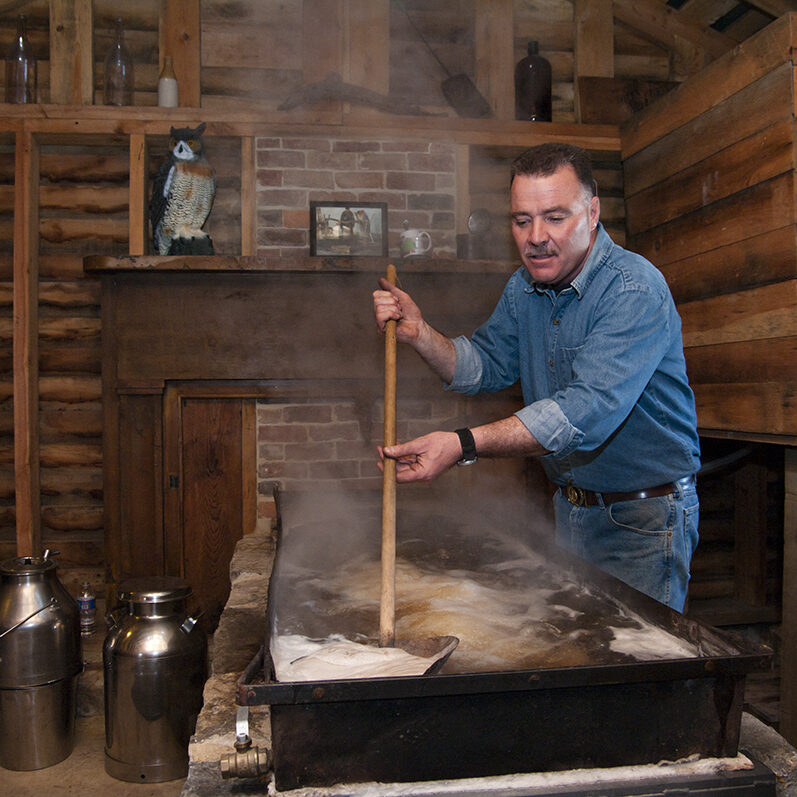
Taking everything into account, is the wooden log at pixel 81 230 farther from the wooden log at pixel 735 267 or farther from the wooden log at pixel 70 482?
the wooden log at pixel 735 267

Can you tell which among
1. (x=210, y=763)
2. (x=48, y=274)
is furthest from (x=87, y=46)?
(x=210, y=763)

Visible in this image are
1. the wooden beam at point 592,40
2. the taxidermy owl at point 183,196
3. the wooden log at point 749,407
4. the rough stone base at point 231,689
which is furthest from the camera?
the wooden beam at point 592,40

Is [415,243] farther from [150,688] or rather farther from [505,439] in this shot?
[150,688]

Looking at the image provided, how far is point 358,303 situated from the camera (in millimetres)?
3713

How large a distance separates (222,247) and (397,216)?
91 centimetres

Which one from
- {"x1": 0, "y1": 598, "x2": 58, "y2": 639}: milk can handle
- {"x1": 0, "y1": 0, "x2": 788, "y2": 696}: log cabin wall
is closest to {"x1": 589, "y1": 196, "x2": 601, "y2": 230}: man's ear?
{"x1": 0, "y1": 0, "x2": 788, "y2": 696}: log cabin wall

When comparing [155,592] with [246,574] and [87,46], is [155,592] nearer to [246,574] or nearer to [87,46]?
[246,574]

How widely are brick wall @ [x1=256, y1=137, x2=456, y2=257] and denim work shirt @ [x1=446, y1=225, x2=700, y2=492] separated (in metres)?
1.48

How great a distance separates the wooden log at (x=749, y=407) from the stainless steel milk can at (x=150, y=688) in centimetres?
228

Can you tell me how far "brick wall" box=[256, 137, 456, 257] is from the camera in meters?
3.75

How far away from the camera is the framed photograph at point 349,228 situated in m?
3.71

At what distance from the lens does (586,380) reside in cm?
175

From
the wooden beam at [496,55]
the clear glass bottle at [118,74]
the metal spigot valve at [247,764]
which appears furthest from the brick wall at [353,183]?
the metal spigot valve at [247,764]

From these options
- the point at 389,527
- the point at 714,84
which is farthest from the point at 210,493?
the point at 714,84
